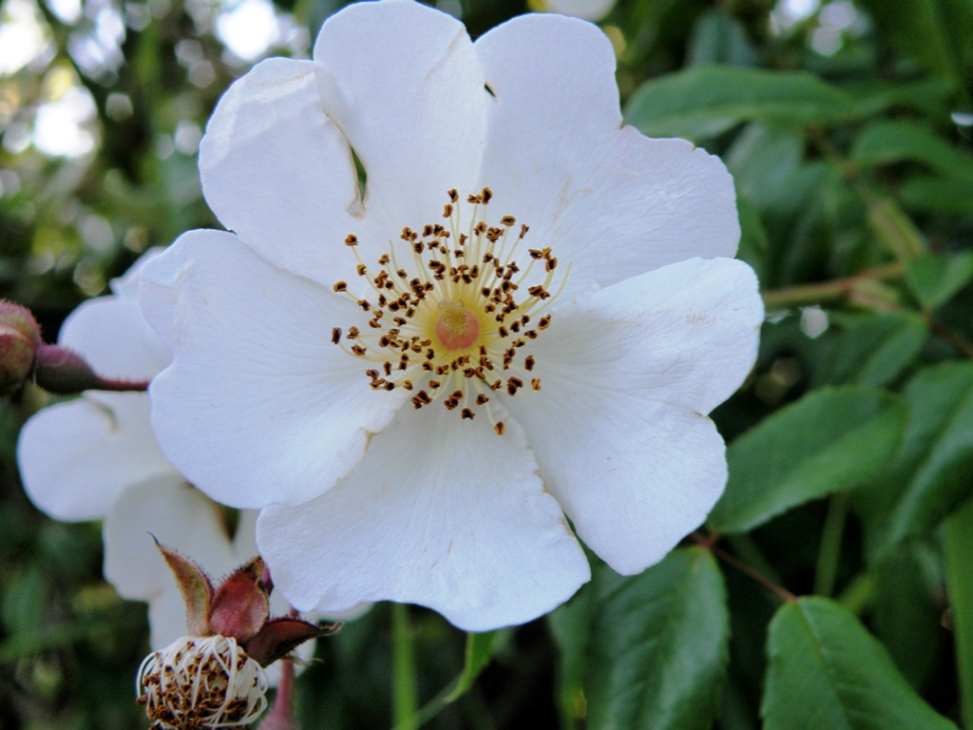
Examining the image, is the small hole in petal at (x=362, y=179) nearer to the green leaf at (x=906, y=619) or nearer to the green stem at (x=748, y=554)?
the green stem at (x=748, y=554)

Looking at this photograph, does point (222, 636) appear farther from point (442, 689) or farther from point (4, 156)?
point (4, 156)

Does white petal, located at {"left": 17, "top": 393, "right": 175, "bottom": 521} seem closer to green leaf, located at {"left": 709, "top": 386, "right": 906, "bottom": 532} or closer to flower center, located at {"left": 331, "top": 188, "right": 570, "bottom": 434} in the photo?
flower center, located at {"left": 331, "top": 188, "right": 570, "bottom": 434}

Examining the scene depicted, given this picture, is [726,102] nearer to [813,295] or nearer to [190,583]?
[813,295]

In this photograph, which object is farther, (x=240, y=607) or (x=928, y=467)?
(x=928, y=467)

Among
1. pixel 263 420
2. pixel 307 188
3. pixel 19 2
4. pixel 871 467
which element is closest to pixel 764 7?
pixel 871 467

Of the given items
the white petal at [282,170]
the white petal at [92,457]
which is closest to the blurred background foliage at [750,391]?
the white petal at [92,457]

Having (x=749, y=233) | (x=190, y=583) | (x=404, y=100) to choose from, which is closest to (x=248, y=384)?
(x=190, y=583)
